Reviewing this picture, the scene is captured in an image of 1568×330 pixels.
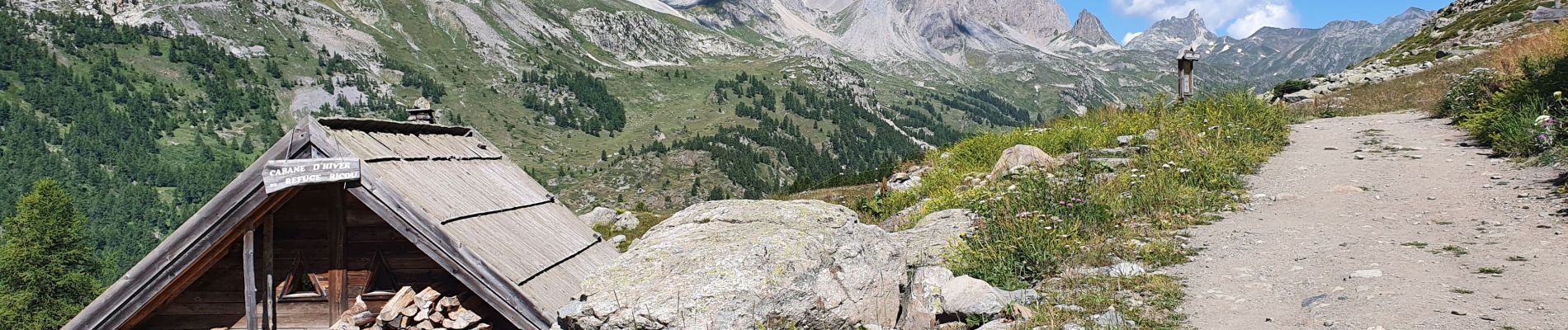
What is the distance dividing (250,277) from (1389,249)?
11785 millimetres

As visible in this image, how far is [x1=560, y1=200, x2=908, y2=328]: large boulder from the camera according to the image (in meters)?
5.99

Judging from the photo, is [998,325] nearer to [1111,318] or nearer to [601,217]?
[1111,318]

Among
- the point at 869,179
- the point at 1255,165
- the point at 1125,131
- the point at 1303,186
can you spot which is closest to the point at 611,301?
the point at 1303,186

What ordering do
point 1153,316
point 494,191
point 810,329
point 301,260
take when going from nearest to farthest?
1. point 810,329
2. point 1153,316
3. point 301,260
4. point 494,191

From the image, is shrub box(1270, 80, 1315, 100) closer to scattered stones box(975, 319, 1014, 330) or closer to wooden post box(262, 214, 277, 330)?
scattered stones box(975, 319, 1014, 330)

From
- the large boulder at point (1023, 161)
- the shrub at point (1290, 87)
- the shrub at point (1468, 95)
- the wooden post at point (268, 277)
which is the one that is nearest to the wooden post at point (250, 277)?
the wooden post at point (268, 277)

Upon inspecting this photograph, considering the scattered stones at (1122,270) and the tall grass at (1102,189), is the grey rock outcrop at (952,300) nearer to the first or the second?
the tall grass at (1102,189)

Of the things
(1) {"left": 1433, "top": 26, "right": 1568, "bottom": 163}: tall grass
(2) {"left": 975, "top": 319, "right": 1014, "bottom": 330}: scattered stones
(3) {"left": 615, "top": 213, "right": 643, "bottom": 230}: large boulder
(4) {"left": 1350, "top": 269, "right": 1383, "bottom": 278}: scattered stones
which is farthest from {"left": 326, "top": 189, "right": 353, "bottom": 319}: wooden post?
(3) {"left": 615, "top": 213, "right": 643, "bottom": 230}: large boulder

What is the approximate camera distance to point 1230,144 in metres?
16.0

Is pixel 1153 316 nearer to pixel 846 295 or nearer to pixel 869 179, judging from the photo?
pixel 846 295

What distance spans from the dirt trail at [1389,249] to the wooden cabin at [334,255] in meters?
6.62

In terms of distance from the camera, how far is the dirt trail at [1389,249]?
6508 mm

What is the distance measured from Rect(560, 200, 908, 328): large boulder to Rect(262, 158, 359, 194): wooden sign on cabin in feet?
8.82

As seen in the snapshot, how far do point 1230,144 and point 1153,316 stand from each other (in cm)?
1067
